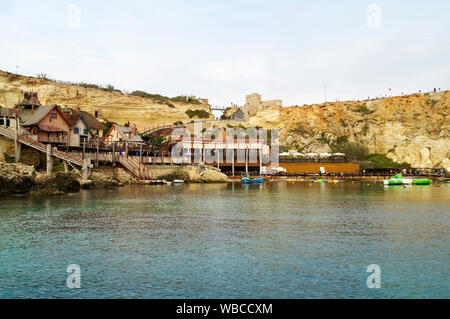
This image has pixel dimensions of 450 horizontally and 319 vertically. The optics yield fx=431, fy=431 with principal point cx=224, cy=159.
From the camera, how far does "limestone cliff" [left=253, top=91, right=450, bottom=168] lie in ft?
335

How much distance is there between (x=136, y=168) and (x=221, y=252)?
5374 cm

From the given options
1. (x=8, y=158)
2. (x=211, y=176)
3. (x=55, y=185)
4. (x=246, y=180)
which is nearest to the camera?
(x=55, y=185)

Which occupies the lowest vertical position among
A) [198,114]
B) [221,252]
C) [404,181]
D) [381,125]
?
[221,252]

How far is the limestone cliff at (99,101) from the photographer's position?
94.6m

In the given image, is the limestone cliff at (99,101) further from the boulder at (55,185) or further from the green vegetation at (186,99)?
the boulder at (55,185)

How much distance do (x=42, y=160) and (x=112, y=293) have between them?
5161 centimetres

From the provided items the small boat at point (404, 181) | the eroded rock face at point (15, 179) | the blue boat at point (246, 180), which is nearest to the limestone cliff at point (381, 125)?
the small boat at point (404, 181)

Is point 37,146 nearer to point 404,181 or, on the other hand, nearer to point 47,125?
point 47,125

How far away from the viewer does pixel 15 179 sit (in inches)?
1912

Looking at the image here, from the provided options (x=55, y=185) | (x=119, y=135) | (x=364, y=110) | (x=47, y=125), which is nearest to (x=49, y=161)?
(x=55, y=185)

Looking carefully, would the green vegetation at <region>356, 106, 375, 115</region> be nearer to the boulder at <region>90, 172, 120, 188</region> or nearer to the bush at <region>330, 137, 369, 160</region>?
the bush at <region>330, 137, 369, 160</region>

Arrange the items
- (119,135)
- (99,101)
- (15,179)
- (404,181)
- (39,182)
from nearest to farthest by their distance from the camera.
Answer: (15,179) < (39,182) < (404,181) < (119,135) < (99,101)

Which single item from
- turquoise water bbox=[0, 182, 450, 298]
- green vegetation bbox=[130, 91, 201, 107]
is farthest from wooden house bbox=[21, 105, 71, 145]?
green vegetation bbox=[130, 91, 201, 107]
